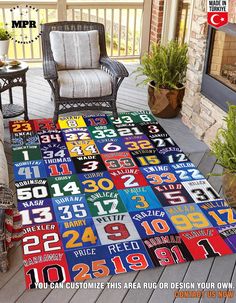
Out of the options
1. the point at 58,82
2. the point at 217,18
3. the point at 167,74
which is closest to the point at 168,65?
Answer: the point at 167,74

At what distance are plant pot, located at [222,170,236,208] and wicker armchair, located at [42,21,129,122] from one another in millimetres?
1589

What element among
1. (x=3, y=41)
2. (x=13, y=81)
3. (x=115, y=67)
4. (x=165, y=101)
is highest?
(x=3, y=41)

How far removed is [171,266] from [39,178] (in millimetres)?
1307

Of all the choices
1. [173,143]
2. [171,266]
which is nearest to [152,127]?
[173,143]

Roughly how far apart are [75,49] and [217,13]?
1528 mm

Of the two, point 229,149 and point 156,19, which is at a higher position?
point 156,19

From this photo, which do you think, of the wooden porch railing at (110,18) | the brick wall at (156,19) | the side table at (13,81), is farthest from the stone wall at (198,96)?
the wooden porch railing at (110,18)

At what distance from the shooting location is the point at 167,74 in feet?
13.8

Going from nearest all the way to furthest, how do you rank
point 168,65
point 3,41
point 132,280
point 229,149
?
1. point 132,280
2. point 229,149
3. point 3,41
4. point 168,65

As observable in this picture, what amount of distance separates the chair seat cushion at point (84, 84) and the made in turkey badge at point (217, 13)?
113cm

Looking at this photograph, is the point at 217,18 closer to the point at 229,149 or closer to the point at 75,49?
the point at 229,149

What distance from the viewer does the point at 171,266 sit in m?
2.45

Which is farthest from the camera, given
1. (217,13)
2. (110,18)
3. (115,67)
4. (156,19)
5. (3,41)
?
(110,18)

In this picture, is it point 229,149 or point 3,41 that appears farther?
point 3,41
